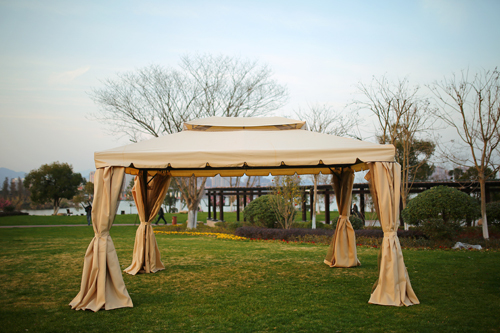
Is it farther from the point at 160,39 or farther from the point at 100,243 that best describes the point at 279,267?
the point at 160,39

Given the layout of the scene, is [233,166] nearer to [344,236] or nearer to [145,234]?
[145,234]

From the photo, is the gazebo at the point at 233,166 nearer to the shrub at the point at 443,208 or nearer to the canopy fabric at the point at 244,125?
the canopy fabric at the point at 244,125

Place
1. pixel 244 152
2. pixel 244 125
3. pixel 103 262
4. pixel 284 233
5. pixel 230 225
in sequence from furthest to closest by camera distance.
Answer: pixel 230 225
pixel 284 233
pixel 244 125
pixel 244 152
pixel 103 262

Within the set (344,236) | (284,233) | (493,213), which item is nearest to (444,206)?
(493,213)

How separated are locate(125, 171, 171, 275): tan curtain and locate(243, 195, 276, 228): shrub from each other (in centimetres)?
861

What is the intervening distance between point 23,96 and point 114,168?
14.6 metres

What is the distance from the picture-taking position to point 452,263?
7.44 m

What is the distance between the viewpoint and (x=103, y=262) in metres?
4.86

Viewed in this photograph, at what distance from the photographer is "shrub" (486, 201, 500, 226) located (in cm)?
1223

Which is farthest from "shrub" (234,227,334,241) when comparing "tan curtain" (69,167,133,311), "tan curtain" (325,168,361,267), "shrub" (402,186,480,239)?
"tan curtain" (69,167,133,311)

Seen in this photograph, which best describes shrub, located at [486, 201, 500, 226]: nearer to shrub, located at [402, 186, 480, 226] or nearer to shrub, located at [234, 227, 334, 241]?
shrub, located at [402, 186, 480, 226]

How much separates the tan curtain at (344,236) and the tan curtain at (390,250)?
228 cm

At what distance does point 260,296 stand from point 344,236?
2.98m

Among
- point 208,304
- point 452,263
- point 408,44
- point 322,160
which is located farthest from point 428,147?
point 208,304
